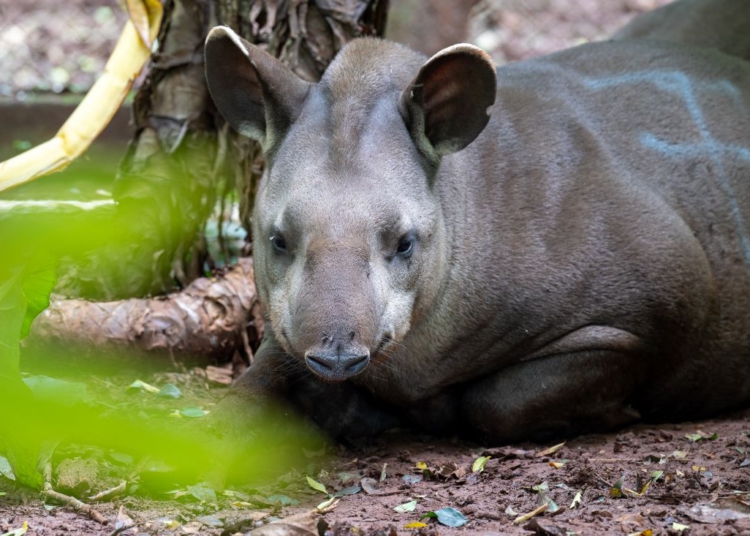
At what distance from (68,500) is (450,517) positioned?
150cm

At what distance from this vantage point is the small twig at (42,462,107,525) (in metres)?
3.93

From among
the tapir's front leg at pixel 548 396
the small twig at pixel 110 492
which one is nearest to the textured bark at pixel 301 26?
the tapir's front leg at pixel 548 396

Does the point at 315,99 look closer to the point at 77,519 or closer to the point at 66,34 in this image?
the point at 77,519

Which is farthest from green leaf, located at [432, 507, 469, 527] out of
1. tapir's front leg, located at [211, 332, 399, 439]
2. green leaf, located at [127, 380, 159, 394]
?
green leaf, located at [127, 380, 159, 394]

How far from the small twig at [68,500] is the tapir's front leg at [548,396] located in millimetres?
2192

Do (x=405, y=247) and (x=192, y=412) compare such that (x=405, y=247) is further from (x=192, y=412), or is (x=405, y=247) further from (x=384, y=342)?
(x=192, y=412)

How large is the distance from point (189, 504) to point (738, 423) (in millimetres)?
3241

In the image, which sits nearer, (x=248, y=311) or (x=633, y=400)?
(x=633, y=400)

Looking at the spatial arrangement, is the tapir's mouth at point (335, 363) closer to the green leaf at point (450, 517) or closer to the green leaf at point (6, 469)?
the green leaf at point (450, 517)

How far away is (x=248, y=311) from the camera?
6.78 m

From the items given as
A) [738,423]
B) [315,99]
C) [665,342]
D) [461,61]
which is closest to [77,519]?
[315,99]

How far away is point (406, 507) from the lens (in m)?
4.20

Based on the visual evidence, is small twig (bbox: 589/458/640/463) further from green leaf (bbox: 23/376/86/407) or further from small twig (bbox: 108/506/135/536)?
green leaf (bbox: 23/376/86/407)

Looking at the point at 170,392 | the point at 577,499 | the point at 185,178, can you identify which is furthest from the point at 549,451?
the point at 185,178
